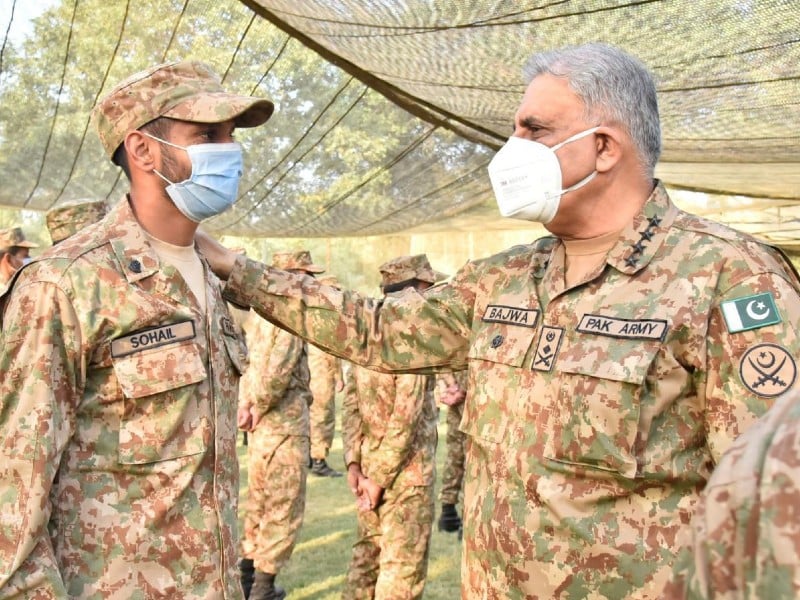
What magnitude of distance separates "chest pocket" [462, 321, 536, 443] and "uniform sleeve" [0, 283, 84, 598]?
1019 millimetres

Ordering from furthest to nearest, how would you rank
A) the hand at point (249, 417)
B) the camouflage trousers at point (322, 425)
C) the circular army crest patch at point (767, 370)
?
the camouflage trousers at point (322, 425), the hand at point (249, 417), the circular army crest patch at point (767, 370)

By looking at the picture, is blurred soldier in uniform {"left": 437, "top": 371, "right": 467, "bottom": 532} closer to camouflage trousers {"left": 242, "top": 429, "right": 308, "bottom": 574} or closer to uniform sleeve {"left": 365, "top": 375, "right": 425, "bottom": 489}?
camouflage trousers {"left": 242, "top": 429, "right": 308, "bottom": 574}

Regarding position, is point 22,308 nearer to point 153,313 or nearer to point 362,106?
point 153,313

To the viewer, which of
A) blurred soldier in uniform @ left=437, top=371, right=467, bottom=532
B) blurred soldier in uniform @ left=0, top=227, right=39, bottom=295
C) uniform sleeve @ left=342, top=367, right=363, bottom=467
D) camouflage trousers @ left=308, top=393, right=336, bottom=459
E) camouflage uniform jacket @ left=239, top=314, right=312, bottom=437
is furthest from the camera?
camouflage trousers @ left=308, top=393, right=336, bottom=459

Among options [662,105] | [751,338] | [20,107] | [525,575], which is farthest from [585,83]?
[20,107]

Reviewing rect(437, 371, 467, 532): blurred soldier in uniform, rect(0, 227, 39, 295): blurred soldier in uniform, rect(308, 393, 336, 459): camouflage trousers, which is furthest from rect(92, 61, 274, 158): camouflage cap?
rect(308, 393, 336, 459): camouflage trousers

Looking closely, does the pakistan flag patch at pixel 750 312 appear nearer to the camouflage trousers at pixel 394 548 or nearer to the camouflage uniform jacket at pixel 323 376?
the camouflage trousers at pixel 394 548

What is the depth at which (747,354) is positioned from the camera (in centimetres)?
193

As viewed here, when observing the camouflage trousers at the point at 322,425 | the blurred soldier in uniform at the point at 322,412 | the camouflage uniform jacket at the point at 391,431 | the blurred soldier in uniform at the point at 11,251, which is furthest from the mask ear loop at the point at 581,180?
the camouflage trousers at the point at 322,425

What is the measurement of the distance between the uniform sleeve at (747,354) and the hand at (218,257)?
1.42 metres

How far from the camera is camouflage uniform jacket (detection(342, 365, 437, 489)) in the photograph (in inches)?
191

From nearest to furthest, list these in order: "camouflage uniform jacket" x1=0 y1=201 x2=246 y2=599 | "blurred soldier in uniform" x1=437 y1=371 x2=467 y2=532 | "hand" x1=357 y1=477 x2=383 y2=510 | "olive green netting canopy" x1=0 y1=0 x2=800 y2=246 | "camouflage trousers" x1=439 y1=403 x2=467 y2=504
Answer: "camouflage uniform jacket" x1=0 y1=201 x2=246 y2=599, "olive green netting canopy" x1=0 y1=0 x2=800 y2=246, "hand" x1=357 y1=477 x2=383 y2=510, "blurred soldier in uniform" x1=437 y1=371 x2=467 y2=532, "camouflage trousers" x1=439 y1=403 x2=467 y2=504

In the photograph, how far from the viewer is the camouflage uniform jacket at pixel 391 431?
191 inches

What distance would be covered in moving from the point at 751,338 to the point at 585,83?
76 cm
